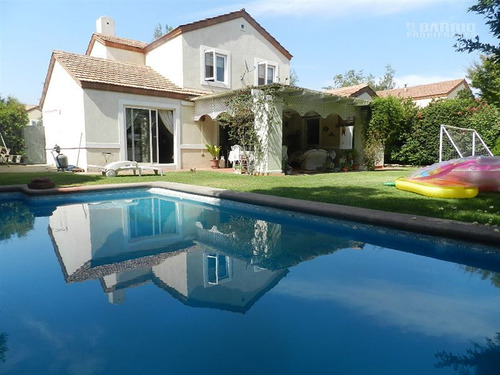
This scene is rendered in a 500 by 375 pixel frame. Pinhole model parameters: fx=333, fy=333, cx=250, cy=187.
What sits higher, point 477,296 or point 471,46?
point 471,46

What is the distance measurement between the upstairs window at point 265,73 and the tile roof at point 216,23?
138 centimetres

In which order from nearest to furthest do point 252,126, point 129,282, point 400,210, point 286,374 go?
point 286,374 → point 129,282 → point 400,210 → point 252,126

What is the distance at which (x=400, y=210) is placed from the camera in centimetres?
635

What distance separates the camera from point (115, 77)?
1472 cm

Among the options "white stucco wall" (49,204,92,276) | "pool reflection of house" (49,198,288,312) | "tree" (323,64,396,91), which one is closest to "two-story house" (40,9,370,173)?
"white stucco wall" (49,204,92,276)

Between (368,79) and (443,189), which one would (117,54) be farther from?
(368,79)

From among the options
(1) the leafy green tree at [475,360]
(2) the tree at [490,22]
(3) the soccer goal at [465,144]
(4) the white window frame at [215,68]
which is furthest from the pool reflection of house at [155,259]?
(3) the soccer goal at [465,144]

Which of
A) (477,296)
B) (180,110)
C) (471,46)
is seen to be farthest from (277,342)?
(180,110)

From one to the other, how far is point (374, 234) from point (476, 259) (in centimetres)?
148

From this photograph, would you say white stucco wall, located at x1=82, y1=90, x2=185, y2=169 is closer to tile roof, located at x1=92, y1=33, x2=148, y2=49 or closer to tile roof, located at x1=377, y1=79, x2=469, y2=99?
tile roof, located at x1=92, y1=33, x2=148, y2=49

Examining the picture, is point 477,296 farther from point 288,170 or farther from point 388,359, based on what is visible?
point 288,170

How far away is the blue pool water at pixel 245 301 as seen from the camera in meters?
2.38

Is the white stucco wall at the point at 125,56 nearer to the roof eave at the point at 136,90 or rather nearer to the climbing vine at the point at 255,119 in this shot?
the roof eave at the point at 136,90

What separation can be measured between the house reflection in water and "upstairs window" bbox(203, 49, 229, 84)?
39.3ft
